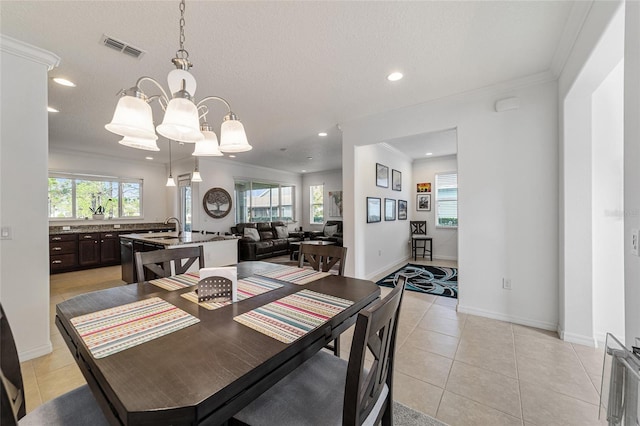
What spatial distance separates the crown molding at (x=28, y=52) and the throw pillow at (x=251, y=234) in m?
4.60

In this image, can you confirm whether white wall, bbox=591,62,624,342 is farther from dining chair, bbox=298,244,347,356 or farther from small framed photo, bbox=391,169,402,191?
small framed photo, bbox=391,169,402,191

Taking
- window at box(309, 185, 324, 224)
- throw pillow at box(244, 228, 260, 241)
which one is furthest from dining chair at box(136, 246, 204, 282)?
window at box(309, 185, 324, 224)

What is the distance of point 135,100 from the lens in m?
1.18

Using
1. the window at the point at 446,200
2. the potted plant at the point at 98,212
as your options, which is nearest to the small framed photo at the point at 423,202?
the window at the point at 446,200

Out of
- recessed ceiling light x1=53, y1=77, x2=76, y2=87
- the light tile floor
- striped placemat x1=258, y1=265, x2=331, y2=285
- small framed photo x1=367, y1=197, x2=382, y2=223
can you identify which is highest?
recessed ceiling light x1=53, y1=77, x2=76, y2=87

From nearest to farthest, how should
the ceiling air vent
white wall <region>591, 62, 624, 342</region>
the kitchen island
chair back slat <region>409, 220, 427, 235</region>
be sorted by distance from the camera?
the ceiling air vent < white wall <region>591, 62, 624, 342</region> < the kitchen island < chair back slat <region>409, 220, 427, 235</region>

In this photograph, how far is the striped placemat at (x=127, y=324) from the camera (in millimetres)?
922

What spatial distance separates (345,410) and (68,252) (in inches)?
272

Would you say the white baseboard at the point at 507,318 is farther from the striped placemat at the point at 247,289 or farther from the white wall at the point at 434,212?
the white wall at the point at 434,212

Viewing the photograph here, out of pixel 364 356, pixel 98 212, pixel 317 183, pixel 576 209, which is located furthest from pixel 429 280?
pixel 98 212

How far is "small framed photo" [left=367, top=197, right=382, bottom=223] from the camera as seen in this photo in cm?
448

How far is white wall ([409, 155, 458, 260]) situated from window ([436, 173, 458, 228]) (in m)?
0.09

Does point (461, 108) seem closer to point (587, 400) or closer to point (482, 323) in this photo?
point (482, 323)

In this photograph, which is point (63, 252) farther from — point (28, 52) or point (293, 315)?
point (293, 315)
